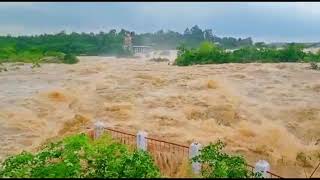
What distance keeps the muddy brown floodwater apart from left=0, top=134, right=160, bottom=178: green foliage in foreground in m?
4.52

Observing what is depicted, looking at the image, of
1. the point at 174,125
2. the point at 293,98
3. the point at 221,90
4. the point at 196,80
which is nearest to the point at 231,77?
the point at 196,80

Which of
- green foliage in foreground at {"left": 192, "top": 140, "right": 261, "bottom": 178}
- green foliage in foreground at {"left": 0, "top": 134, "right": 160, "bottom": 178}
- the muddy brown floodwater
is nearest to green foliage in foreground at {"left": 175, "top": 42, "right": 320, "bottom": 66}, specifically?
the muddy brown floodwater

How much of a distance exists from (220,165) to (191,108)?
832cm

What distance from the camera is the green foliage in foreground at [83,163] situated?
541 centimetres

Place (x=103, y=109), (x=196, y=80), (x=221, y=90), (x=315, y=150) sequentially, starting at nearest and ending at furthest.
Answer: (x=315, y=150) < (x=103, y=109) < (x=221, y=90) < (x=196, y=80)

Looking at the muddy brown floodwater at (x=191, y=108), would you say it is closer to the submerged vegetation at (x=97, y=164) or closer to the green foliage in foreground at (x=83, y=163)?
the submerged vegetation at (x=97, y=164)

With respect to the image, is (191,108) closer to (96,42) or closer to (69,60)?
(69,60)

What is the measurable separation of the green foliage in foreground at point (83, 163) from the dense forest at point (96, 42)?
94.8ft

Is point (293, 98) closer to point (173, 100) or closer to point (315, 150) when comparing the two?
point (173, 100)

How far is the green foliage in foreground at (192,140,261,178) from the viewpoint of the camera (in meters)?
5.79

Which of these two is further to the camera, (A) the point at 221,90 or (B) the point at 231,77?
(B) the point at 231,77

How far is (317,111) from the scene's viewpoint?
1354 cm

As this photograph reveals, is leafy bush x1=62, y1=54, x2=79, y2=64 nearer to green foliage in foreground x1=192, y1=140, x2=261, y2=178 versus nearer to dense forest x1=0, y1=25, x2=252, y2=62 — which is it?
dense forest x1=0, y1=25, x2=252, y2=62

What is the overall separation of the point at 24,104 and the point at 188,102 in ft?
15.3
